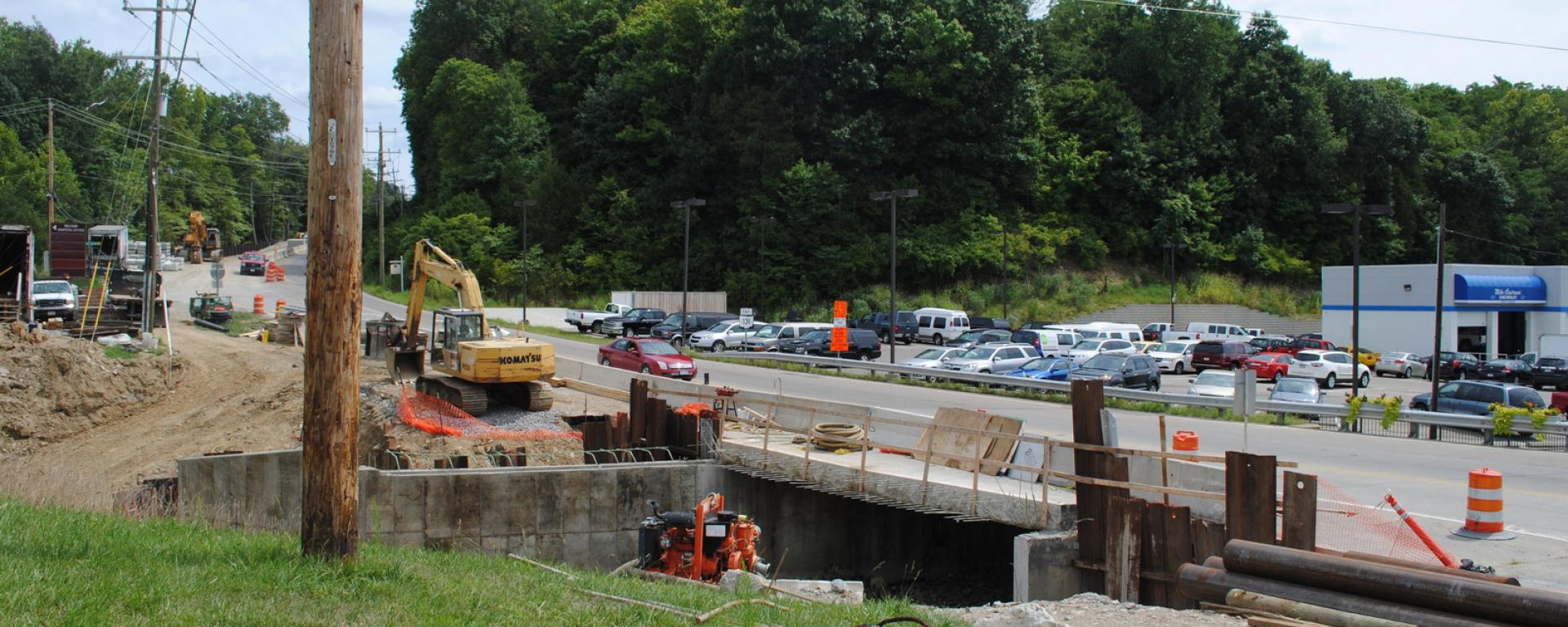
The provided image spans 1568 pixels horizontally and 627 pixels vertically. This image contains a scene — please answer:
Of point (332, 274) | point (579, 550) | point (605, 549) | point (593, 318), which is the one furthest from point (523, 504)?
point (593, 318)

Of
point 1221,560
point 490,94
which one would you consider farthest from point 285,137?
point 1221,560

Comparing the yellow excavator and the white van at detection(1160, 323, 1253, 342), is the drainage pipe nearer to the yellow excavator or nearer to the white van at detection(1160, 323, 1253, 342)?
the yellow excavator

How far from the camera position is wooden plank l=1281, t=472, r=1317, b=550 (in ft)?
37.4

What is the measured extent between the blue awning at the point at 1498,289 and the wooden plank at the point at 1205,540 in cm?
5306

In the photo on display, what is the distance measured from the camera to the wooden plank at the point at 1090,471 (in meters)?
13.5

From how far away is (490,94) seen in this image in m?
87.4

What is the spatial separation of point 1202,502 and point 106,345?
33.7 m

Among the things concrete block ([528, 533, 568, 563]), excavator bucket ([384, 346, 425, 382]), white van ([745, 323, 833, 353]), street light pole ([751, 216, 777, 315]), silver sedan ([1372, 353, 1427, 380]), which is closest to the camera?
concrete block ([528, 533, 568, 563])

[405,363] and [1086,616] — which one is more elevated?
[405,363]

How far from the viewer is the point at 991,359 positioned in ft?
129

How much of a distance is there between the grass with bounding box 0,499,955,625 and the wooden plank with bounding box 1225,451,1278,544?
4156 mm

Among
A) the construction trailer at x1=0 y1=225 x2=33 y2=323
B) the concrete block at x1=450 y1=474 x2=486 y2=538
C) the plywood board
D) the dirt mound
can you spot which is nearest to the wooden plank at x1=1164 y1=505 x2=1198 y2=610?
the plywood board

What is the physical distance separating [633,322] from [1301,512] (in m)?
49.7

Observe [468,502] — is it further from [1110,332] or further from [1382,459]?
[1110,332]
